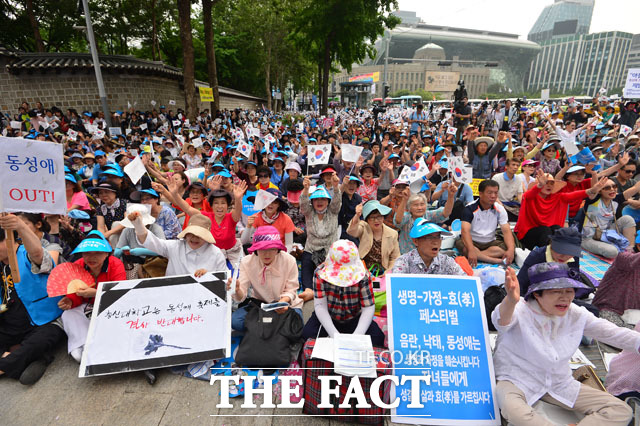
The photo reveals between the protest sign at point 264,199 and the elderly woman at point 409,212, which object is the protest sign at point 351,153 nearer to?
the elderly woman at point 409,212

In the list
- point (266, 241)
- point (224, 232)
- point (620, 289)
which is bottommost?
point (620, 289)

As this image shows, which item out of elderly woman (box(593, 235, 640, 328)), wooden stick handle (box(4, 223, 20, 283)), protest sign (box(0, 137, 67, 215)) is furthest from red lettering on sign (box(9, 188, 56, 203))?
elderly woman (box(593, 235, 640, 328))

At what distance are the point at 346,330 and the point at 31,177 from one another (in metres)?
3.34

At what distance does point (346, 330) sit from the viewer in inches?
128

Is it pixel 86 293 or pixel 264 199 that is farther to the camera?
pixel 264 199

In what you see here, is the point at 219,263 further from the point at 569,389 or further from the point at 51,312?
A: the point at 569,389

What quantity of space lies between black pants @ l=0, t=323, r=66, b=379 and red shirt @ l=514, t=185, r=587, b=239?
6562 mm

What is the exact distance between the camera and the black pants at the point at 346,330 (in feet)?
10.6

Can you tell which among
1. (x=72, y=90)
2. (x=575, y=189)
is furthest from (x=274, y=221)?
(x=72, y=90)

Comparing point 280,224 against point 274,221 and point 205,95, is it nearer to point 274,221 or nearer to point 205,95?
point 274,221

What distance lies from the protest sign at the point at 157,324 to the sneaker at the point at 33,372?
615mm

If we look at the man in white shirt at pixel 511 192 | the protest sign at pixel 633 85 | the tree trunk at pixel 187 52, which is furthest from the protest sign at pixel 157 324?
the protest sign at pixel 633 85

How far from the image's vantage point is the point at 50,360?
3393mm

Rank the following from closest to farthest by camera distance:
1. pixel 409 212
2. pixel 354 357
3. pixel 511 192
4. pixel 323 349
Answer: pixel 354 357
pixel 323 349
pixel 409 212
pixel 511 192
